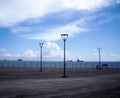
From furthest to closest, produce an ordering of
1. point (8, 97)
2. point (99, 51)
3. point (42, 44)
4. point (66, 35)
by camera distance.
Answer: point (99, 51), point (42, 44), point (66, 35), point (8, 97)

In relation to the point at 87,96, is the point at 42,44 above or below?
above

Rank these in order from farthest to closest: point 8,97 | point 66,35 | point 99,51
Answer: point 99,51, point 66,35, point 8,97

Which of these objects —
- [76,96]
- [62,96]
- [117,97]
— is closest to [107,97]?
[117,97]

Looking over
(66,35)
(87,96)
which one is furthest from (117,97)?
(66,35)

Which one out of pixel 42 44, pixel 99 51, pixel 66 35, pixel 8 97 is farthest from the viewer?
pixel 99 51

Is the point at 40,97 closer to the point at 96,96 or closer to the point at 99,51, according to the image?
the point at 96,96

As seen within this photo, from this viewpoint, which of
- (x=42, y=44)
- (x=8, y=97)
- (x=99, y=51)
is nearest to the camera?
(x=8, y=97)

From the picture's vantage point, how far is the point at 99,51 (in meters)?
58.7

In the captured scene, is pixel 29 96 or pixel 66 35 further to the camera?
pixel 66 35

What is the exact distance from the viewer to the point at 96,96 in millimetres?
12180

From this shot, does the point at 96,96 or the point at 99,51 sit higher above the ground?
the point at 99,51

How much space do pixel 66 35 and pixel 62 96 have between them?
18787 mm

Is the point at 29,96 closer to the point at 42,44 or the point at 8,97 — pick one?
the point at 8,97

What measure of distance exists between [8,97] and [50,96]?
2220 millimetres
